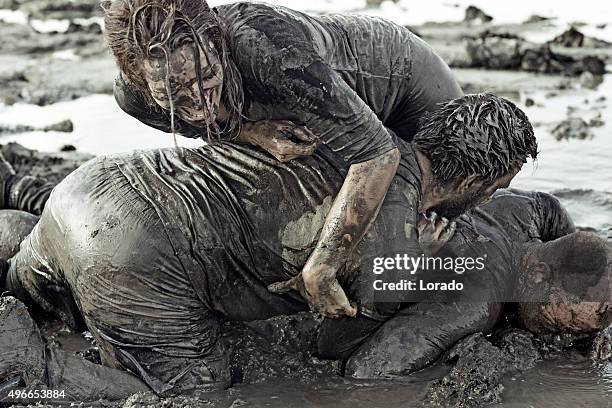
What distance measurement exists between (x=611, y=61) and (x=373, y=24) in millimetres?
5379

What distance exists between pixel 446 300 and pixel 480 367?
1.03 ft

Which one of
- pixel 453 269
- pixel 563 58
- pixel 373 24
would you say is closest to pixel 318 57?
pixel 373 24

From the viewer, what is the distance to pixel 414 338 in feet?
13.9

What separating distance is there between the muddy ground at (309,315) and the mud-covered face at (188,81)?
115 cm

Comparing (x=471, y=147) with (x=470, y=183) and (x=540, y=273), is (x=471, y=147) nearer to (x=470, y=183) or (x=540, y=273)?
(x=470, y=183)

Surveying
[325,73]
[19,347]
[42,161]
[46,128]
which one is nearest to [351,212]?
[325,73]

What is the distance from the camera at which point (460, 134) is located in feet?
13.6

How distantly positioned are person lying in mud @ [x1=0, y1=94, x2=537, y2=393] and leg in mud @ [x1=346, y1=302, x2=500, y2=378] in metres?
0.09

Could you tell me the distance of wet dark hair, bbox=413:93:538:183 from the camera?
13.6ft

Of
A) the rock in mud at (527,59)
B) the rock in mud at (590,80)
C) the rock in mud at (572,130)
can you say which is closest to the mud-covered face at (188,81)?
the rock in mud at (572,130)

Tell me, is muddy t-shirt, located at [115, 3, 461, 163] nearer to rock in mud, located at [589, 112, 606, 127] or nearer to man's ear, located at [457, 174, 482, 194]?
man's ear, located at [457, 174, 482, 194]

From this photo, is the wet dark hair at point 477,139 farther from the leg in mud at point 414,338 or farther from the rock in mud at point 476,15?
the rock in mud at point 476,15

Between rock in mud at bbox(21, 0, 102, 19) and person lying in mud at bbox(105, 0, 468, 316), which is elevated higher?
person lying in mud at bbox(105, 0, 468, 316)

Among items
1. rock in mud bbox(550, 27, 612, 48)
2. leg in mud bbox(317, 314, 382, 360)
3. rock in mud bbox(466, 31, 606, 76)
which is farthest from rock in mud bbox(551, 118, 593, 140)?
leg in mud bbox(317, 314, 382, 360)
